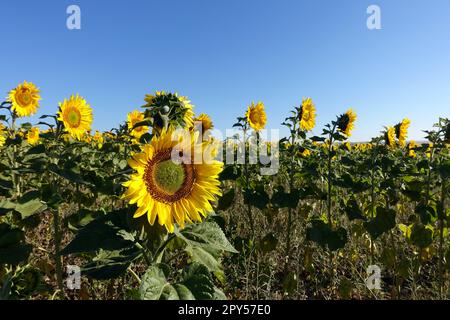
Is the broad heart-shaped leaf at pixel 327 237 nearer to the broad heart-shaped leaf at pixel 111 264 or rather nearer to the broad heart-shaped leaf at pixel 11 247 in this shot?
the broad heart-shaped leaf at pixel 111 264

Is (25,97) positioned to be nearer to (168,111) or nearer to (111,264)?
(168,111)

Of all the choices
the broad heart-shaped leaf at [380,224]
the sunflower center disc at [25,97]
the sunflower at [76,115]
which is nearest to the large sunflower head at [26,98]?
the sunflower center disc at [25,97]

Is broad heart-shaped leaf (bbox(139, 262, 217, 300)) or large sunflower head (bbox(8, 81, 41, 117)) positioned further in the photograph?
large sunflower head (bbox(8, 81, 41, 117))

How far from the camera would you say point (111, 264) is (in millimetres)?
1670

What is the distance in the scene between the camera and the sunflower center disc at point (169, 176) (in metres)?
1.79

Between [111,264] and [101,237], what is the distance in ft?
0.54

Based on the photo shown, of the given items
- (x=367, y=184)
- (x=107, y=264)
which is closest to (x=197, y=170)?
(x=107, y=264)

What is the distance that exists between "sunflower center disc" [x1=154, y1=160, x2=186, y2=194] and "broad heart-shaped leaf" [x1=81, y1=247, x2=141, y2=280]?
13.6 inches

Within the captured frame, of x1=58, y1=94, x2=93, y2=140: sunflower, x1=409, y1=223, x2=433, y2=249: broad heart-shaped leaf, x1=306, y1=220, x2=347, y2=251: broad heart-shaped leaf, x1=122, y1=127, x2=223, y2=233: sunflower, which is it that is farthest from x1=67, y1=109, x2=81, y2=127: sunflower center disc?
x1=409, y1=223, x2=433, y2=249: broad heart-shaped leaf

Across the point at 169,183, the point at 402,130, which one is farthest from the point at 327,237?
the point at 402,130

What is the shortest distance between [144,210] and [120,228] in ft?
0.58

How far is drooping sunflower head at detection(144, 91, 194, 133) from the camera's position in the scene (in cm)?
175

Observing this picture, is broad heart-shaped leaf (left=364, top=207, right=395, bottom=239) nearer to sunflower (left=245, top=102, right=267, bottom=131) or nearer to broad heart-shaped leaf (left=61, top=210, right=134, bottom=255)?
broad heart-shaped leaf (left=61, top=210, right=134, bottom=255)

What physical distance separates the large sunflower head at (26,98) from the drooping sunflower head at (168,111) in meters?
4.07
